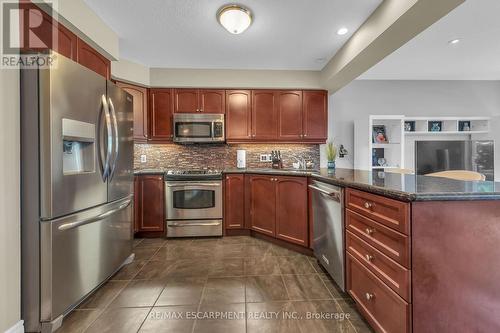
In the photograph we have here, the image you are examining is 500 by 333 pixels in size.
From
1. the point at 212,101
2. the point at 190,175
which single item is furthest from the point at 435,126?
the point at 190,175

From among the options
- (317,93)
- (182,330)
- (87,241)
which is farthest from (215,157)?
(182,330)

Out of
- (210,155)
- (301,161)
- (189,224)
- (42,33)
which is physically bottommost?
(189,224)

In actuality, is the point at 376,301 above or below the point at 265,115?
below

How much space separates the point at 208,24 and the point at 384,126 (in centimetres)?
339

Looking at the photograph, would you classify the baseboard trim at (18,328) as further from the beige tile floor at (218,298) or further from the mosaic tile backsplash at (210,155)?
the mosaic tile backsplash at (210,155)

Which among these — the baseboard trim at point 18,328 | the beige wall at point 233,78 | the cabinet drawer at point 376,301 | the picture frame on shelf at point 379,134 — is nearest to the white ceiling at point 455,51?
the picture frame on shelf at point 379,134

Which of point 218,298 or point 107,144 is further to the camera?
point 107,144

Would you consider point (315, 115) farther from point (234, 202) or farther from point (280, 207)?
point (234, 202)

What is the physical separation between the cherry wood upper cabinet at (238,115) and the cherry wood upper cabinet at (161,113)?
0.88 metres

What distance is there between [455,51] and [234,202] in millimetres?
3540

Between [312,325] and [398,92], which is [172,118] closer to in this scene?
[312,325]

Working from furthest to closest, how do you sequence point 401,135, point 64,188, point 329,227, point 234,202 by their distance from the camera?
point 401,135 < point 234,202 < point 329,227 < point 64,188

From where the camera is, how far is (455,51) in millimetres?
3133

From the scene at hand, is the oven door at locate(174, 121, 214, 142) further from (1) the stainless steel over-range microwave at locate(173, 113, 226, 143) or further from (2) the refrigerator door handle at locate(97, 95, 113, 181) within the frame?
(2) the refrigerator door handle at locate(97, 95, 113, 181)
